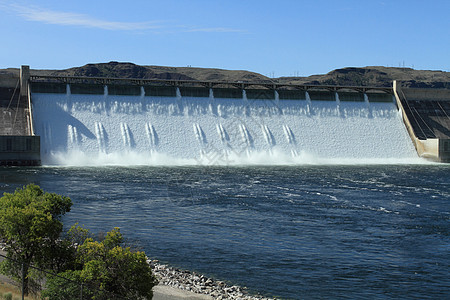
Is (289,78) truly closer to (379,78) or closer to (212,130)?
(379,78)

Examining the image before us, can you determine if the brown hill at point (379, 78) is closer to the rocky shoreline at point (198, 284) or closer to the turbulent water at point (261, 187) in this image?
the turbulent water at point (261, 187)

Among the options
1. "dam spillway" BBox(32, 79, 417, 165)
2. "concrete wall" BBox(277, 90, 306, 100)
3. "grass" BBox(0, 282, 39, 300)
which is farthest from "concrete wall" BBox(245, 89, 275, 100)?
"grass" BBox(0, 282, 39, 300)

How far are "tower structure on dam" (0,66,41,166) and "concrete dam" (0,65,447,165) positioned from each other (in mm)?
780

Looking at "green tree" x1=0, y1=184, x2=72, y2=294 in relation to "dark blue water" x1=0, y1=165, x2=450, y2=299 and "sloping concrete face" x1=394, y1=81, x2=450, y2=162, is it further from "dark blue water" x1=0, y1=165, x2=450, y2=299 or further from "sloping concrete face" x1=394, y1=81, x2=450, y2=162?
"sloping concrete face" x1=394, y1=81, x2=450, y2=162

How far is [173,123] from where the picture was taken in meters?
61.7

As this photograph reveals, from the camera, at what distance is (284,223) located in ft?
90.4

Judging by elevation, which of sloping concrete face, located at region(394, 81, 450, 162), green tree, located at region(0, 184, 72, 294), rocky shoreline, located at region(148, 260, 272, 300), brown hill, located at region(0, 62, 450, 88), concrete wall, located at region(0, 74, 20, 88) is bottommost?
rocky shoreline, located at region(148, 260, 272, 300)

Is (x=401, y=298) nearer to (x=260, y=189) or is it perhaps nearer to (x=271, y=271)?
(x=271, y=271)

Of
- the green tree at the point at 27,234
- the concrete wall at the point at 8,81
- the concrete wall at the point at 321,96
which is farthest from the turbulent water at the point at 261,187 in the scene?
the green tree at the point at 27,234

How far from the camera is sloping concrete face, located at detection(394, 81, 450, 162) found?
62878 millimetres

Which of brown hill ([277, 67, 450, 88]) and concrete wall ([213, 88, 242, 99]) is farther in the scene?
brown hill ([277, 67, 450, 88])

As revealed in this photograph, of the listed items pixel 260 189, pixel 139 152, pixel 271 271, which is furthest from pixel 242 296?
pixel 139 152

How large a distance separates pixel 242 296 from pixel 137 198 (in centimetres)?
1849

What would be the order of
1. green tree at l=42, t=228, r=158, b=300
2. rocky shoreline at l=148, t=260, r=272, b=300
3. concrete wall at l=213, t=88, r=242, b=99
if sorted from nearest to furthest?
green tree at l=42, t=228, r=158, b=300 < rocky shoreline at l=148, t=260, r=272, b=300 < concrete wall at l=213, t=88, r=242, b=99
